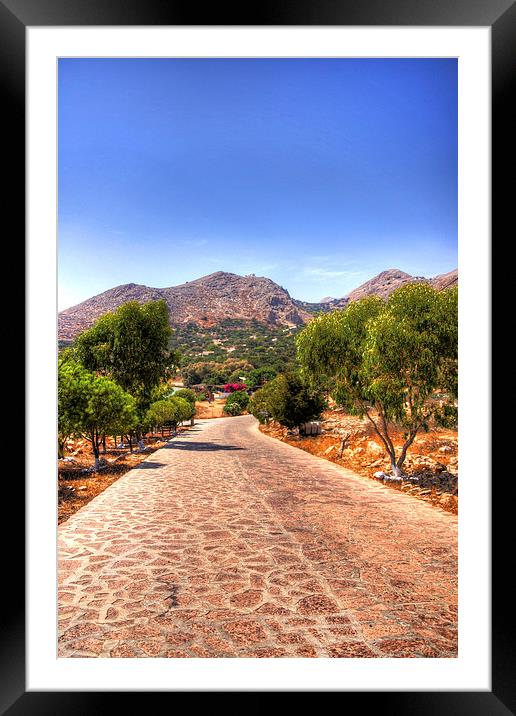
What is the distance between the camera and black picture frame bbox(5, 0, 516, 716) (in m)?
1.93

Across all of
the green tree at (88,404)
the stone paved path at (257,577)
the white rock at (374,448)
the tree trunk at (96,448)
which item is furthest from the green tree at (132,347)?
the white rock at (374,448)

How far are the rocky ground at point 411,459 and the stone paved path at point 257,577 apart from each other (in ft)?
3.14

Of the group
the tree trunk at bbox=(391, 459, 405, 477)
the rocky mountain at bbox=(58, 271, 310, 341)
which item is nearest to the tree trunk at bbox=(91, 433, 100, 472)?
the tree trunk at bbox=(391, 459, 405, 477)

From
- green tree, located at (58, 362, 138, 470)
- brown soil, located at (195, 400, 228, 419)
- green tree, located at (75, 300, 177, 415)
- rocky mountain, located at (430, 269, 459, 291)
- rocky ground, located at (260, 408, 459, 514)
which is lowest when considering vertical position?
brown soil, located at (195, 400, 228, 419)

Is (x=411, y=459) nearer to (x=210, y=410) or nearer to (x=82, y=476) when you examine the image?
(x=82, y=476)

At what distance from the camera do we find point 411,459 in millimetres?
10781

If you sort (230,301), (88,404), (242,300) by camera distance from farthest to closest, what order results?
(242,300), (230,301), (88,404)

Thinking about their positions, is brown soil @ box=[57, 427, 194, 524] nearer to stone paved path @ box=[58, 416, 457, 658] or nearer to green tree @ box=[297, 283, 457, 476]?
stone paved path @ box=[58, 416, 457, 658]

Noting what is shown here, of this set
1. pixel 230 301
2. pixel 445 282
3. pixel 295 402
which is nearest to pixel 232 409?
pixel 230 301

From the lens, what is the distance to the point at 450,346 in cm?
766

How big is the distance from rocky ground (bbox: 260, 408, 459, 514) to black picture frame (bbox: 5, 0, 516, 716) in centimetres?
504

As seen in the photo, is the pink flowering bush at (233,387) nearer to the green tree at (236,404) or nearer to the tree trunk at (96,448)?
the green tree at (236,404)

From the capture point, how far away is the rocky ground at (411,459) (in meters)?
7.92
